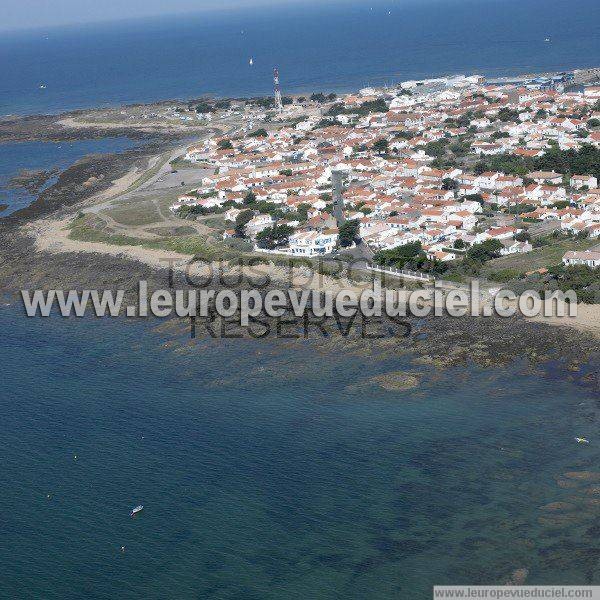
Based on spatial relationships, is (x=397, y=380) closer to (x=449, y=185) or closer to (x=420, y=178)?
(x=449, y=185)

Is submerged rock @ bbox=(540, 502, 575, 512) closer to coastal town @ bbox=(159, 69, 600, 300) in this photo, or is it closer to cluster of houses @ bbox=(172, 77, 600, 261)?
coastal town @ bbox=(159, 69, 600, 300)

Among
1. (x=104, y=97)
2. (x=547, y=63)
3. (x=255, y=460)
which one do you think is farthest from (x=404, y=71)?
(x=255, y=460)

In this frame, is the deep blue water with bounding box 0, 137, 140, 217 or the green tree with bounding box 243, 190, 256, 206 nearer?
the green tree with bounding box 243, 190, 256, 206

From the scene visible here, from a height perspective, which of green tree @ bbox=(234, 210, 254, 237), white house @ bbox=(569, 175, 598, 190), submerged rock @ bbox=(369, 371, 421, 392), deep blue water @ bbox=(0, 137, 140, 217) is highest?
deep blue water @ bbox=(0, 137, 140, 217)

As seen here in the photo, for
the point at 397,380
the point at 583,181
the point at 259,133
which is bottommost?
the point at 397,380

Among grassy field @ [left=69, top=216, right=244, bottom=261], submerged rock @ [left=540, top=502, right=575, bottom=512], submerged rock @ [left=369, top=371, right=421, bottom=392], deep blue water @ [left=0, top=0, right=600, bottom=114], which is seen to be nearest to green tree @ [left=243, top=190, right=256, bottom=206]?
grassy field @ [left=69, top=216, right=244, bottom=261]

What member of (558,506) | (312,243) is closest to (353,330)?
(312,243)
